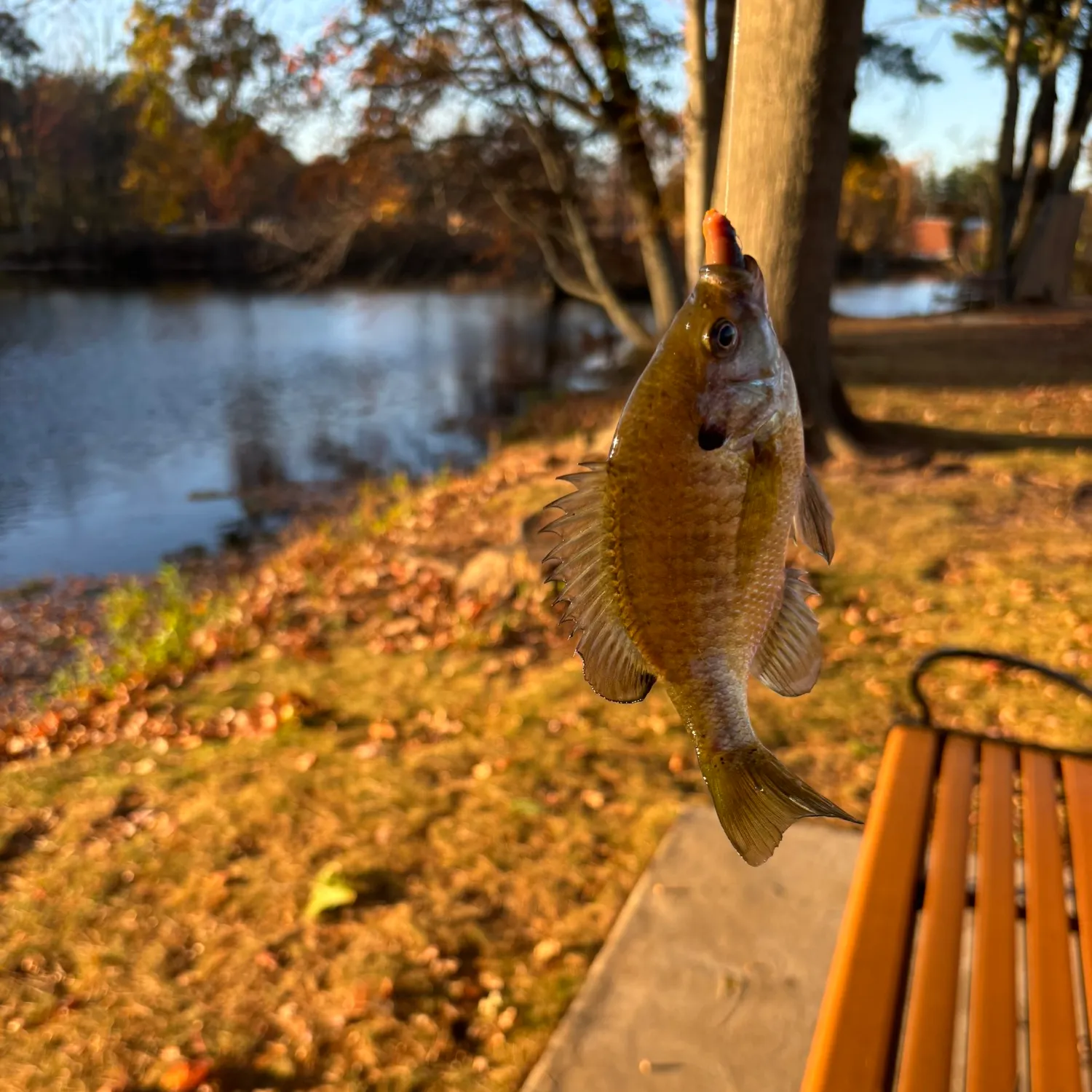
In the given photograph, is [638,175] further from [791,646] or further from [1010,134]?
[1010,134]

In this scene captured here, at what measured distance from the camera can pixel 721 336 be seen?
721 mm

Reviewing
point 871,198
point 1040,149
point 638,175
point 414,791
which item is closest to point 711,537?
point 414,791

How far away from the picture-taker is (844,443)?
6918mm

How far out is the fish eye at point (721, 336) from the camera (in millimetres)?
717

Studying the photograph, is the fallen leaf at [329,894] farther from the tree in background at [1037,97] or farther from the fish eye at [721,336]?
the tree in background at [1037,97]

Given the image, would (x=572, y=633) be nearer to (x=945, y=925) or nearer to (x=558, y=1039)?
(x=945, y=925)

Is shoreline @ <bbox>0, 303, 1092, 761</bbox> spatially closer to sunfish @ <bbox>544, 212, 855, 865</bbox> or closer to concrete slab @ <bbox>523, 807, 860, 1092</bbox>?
concrete slab @ <bbox>523, 807, 860, 1092</bbox>

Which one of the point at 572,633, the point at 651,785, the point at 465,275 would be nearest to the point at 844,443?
the point at 651,785

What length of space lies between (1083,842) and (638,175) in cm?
978

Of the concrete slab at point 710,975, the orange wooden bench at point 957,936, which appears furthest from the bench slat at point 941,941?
the concrete slab at point 710,975

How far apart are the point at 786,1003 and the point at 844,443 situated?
462 cm

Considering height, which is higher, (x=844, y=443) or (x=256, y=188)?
(x=256, y=188)

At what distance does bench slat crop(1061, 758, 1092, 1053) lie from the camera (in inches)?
87.4

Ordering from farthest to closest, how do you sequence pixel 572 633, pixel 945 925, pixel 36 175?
pixel 36 175
pixel 945 925
pixel 572 633
